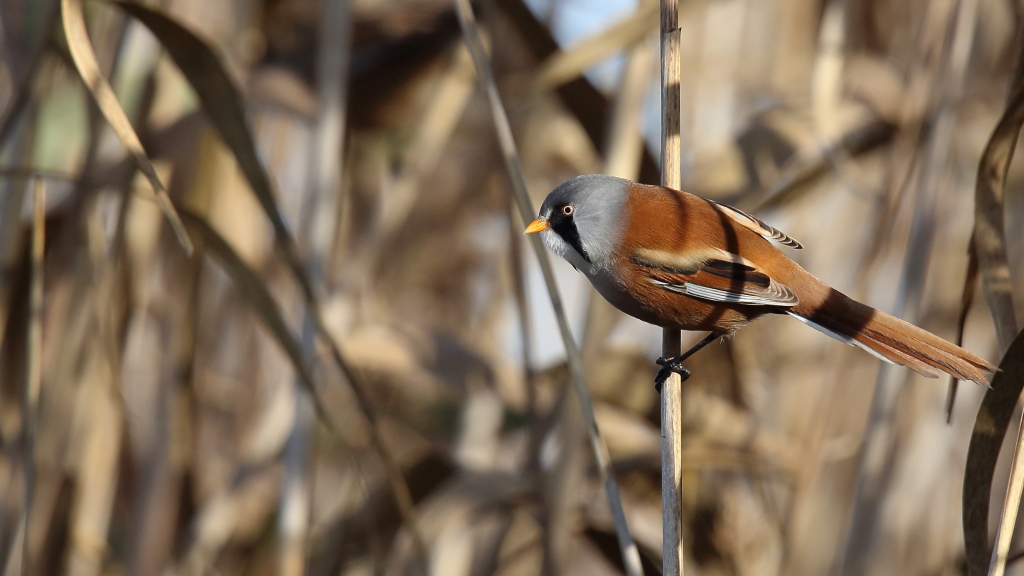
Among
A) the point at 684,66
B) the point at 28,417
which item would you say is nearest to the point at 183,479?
the point at 28,417

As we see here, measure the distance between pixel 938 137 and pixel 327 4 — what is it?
193 centimetres

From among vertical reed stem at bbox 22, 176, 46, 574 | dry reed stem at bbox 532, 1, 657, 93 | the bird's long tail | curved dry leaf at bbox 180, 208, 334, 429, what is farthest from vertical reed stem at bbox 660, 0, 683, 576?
vertical reed stem at bbox 22, 176, 46, 574

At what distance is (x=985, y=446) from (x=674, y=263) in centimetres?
86

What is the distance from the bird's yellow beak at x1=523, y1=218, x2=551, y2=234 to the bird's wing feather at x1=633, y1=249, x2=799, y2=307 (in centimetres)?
24

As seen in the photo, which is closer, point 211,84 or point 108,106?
point 108,106

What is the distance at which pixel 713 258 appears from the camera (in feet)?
6.89

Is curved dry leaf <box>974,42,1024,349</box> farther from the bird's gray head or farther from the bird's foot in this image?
→ the bird's gray head

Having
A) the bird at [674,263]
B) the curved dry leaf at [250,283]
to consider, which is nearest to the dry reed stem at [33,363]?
the curved dry leaf at [250,283]

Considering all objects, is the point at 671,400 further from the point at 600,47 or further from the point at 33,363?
the point at 33,363

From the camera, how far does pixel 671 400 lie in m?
1.71

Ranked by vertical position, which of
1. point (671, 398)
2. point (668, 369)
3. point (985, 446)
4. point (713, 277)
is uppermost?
point (713, 277)

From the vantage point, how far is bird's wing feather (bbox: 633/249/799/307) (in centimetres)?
206

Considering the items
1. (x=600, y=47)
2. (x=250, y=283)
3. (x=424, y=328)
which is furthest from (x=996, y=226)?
(x=424, y=328)

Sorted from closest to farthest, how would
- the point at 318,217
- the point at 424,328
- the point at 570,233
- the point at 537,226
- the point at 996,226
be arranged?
1. the point at 996,226
2. the point at 537,226
3. the point at 570,233
4. the point at 318,217
5. the point at 424,328
